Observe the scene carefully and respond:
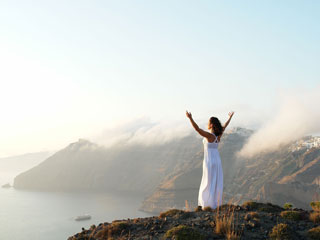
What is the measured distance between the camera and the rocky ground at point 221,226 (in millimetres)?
14164

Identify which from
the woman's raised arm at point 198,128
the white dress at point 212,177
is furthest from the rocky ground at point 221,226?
the woman's raised arm at point 198,128

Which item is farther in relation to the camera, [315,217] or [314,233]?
[315,217]

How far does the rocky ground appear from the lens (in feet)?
46.5

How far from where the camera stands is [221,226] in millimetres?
14328

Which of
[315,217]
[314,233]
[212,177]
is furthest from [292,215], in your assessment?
[212,177]

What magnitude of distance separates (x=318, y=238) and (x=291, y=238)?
141cm

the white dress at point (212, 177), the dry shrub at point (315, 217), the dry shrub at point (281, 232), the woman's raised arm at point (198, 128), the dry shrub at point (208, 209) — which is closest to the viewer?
the dry shrub at point (281, 232)

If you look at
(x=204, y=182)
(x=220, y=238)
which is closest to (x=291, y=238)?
(x=220, y=238)

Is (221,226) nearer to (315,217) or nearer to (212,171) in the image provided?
(212,171)

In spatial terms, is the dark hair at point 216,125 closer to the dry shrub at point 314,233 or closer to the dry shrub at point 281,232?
the dry shrub at point 281,232

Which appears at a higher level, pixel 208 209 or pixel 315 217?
pixel 208 209

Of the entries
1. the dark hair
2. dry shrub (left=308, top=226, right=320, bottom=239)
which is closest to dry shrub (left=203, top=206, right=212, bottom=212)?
the dark hair

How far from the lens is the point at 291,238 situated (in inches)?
546

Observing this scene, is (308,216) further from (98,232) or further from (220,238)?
(98,232)
